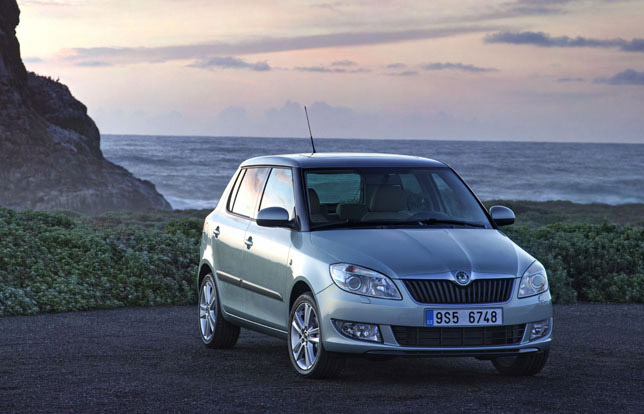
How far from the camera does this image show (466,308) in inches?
287

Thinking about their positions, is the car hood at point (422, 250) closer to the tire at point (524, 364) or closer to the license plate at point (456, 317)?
the license plate at point (456, 317)

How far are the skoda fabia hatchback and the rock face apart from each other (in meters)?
28.7

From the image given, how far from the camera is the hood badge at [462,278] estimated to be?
7289 mm

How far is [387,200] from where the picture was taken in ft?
28.2

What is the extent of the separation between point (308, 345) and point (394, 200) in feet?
5.23

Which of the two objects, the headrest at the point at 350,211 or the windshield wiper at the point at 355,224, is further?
the headrest at the point at 350,211

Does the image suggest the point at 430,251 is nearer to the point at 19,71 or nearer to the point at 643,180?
the point at 19,71

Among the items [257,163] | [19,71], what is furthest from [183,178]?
[257,163]

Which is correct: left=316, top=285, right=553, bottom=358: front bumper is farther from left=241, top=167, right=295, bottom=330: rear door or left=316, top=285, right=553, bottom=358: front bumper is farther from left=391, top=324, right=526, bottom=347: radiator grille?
left=241, top=167, right=295, bottom=330: rear door

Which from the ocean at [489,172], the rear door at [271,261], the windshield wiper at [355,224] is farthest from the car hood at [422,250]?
the ocean at [489,172]

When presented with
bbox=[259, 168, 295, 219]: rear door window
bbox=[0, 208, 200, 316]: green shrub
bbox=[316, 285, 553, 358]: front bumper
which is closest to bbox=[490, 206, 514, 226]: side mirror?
bbox=[316, 285, 553, 358]: front bumper

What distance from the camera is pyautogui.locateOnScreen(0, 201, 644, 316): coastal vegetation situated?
13.8 meters

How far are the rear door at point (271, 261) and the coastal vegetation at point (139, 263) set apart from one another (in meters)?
5.27

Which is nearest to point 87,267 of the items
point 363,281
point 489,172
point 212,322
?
point 212,322
